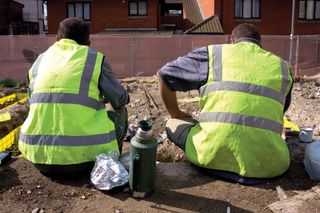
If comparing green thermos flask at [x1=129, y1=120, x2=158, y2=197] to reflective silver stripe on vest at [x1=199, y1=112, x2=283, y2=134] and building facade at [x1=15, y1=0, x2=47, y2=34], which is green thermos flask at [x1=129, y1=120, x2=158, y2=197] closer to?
reflective silver stripe on vest at [x1=199, y1=112, x2=283, y2=134]

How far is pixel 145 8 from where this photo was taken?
1209 inches

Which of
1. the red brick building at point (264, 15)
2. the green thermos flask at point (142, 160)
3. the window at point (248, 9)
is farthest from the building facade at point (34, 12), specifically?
the green thermos flask at point (142, 160)

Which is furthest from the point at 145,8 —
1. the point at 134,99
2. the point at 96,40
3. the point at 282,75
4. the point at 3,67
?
the point at 282,75

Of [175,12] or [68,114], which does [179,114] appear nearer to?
[68,114]

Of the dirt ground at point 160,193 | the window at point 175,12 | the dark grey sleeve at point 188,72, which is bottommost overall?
the dirt ground at point 160,193

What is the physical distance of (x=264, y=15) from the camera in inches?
→ 1078

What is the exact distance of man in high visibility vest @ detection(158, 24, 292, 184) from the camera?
3.47 metres

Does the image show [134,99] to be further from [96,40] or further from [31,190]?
[96,40]

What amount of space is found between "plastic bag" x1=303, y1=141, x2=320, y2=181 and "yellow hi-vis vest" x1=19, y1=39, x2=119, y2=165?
178 cm

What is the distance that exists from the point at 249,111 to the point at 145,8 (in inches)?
1112

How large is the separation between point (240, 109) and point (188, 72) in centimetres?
60

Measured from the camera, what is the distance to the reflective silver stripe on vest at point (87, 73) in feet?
11.4

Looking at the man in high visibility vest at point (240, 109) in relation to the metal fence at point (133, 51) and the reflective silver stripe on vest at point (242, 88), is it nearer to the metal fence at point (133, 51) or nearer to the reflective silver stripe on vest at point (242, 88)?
the reflective silver stripe on vest at point (242, 88)

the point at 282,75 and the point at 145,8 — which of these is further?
the point at 145,8
